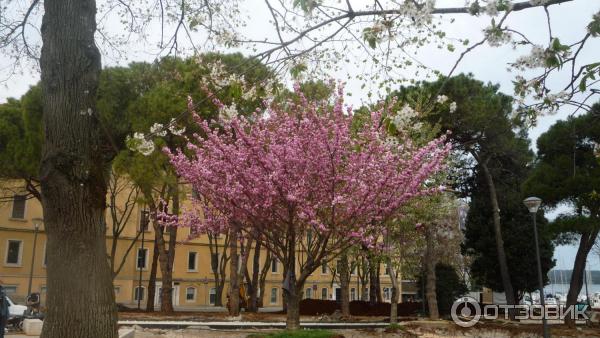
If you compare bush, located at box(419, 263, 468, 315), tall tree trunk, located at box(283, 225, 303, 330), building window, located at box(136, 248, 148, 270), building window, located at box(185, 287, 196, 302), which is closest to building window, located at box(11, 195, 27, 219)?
building window, located at box(136, 248, 148, 270)

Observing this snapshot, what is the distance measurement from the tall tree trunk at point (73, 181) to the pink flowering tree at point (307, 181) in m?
6.24

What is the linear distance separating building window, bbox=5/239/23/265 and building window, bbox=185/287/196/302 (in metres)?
12.5

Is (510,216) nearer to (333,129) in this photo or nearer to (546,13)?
(333,129)

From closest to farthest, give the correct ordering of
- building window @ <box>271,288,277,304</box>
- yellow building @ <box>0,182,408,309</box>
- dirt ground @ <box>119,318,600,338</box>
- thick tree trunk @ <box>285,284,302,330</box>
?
thick tree trunk @ <box>285,284,302,330</box> → dirt ground @ <box>119,318,600,338</box> → yellow building @ <box>0,182,408,309</box> → building window @ <box>271,288,277,304</box>

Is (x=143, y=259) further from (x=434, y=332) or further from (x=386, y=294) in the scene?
(x=386, y=294)

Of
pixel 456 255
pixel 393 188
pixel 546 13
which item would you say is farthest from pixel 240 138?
pixel 456 255

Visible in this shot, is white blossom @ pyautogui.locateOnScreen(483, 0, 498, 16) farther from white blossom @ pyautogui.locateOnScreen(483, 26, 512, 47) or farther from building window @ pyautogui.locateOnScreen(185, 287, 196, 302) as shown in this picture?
building window @ pyautogui.locateOnScreen(185, 287, 196, 302)

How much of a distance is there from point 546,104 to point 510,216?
82.3ft

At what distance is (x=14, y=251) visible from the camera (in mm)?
34531

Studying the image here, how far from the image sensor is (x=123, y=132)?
2194cm

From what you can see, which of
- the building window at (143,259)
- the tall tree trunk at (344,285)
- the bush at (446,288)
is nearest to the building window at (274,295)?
the building window at (143,259)

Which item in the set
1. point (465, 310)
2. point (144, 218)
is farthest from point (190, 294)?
point (465, 310)

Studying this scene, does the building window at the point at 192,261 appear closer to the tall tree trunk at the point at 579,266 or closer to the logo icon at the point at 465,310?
the logo icon at the point at 465,310

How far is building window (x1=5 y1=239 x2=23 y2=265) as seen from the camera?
3419cm
